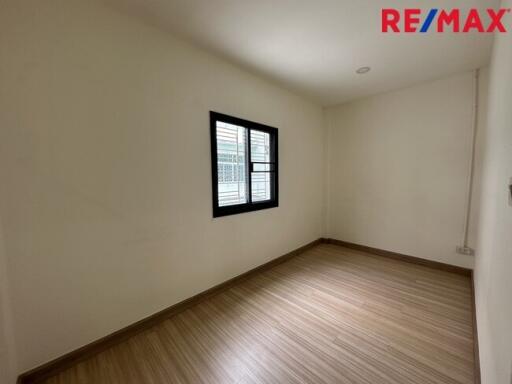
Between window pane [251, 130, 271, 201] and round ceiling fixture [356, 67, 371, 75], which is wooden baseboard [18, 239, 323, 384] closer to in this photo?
window pane [251, 130, 271, 201]

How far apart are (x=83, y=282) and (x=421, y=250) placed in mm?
3935

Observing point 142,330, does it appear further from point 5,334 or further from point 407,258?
point 407,258

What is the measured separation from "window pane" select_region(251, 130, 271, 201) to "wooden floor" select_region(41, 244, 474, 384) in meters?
1.16

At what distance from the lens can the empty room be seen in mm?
1182

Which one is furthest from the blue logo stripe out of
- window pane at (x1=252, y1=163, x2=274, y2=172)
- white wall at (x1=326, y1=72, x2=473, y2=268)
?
window pane at (x1=252, y1=163, x2=274, y2=172)

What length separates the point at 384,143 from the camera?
3.00m

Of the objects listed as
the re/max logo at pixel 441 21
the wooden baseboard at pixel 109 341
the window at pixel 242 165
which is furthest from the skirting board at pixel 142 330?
the re/max logo at pixel 441 21

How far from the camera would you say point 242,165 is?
2404 mm

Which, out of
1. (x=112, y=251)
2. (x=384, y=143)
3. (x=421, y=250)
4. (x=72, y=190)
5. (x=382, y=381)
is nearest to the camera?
(x=382, y=381)

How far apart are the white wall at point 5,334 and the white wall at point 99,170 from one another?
1.4 inches

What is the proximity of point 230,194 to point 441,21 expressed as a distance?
247 centimetres

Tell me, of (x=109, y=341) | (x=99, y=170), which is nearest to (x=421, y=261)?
(x=109, y=341)

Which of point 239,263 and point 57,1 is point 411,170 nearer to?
point 239,263

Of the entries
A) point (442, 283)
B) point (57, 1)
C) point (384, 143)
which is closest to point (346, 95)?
point (384, 143)
